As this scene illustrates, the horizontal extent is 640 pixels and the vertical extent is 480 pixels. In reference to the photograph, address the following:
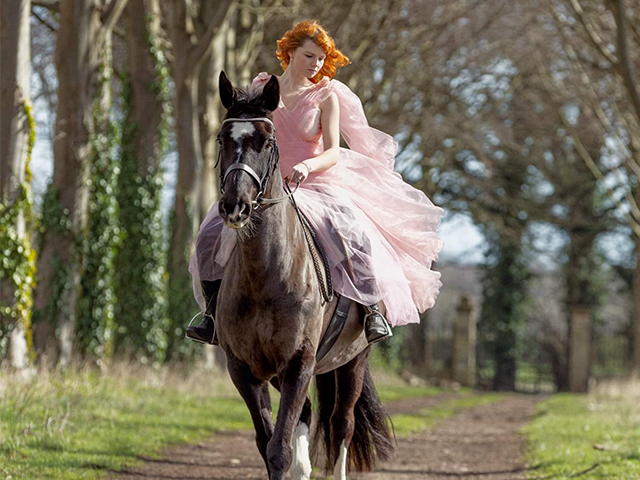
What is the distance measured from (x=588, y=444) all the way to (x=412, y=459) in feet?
6.73

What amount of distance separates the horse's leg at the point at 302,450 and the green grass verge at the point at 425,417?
6110mm

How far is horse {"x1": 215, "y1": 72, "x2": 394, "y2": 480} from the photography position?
4504 millimetres

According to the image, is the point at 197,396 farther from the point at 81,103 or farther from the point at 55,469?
the point at 55,469

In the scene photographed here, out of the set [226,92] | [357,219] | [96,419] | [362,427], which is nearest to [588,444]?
[362,427]

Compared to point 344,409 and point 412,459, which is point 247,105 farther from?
point 412,459

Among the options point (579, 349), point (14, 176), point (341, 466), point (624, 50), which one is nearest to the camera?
point (341, 466)

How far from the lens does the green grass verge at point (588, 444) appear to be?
7707 mm

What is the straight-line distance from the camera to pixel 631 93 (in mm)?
10852

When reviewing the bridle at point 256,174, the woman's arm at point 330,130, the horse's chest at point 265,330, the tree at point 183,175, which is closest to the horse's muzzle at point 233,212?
the bridle at point 256,174

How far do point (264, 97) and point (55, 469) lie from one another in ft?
11.1

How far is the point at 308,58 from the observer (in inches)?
225

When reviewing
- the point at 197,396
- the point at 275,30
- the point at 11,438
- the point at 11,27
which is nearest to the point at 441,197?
the point at 275,30

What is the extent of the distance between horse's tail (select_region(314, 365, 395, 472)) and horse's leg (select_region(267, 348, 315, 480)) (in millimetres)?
1457

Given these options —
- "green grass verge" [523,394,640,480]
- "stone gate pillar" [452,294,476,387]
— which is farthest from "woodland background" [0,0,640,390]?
"green grass verge" [523,394,640,480]
